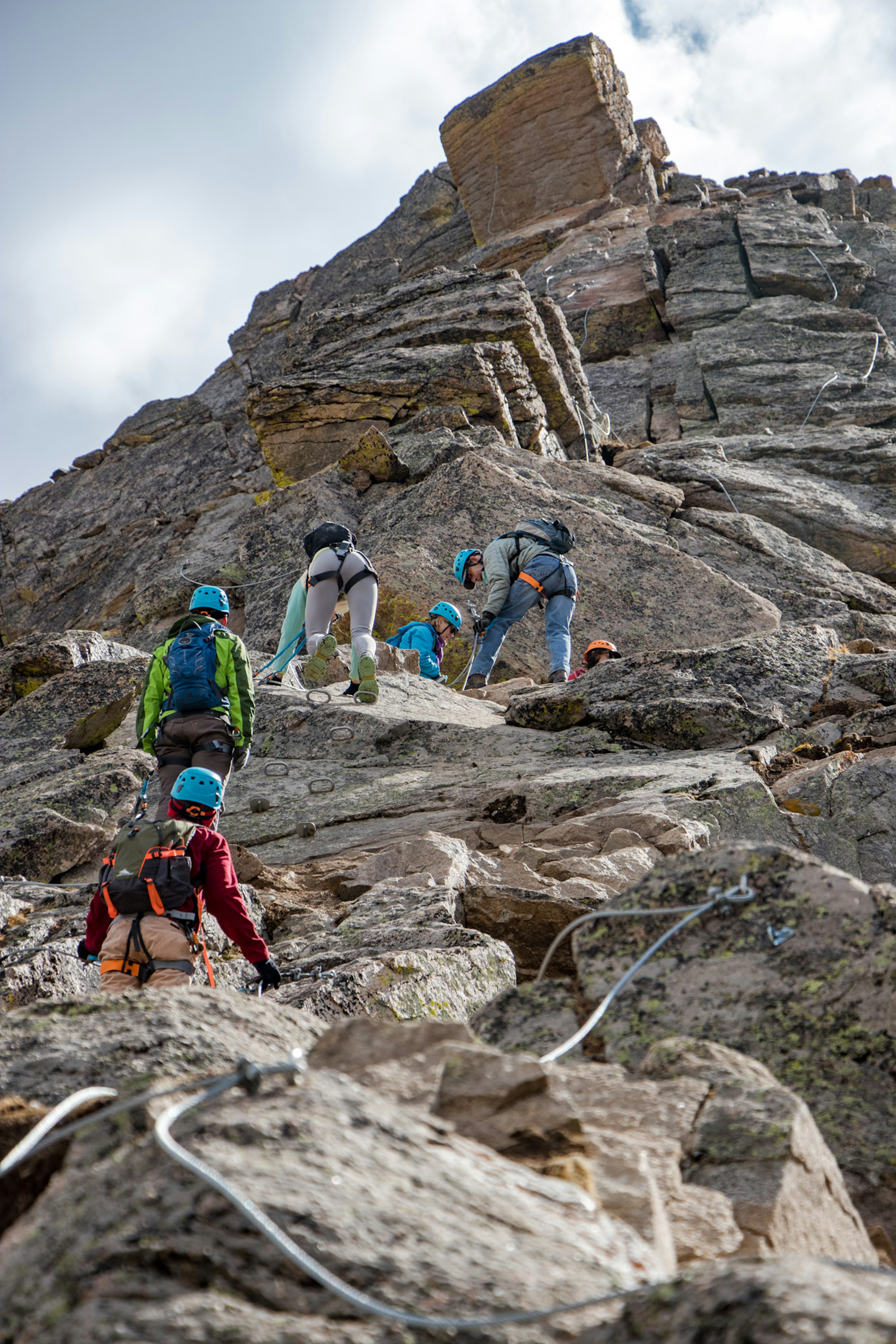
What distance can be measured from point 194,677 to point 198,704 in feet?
0.81

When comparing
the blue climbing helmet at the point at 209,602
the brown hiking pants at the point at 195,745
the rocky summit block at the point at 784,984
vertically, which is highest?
the blue climbing helmet at the point at 209,602

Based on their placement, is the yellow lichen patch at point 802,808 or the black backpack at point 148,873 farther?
the yellow lichen patch at point 802,808

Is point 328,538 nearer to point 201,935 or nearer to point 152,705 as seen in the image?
point 152,705

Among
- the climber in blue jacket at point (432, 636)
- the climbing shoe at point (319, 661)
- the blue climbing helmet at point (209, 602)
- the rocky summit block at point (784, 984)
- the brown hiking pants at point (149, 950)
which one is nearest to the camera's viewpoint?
the rocky summit block at point (784, 984)

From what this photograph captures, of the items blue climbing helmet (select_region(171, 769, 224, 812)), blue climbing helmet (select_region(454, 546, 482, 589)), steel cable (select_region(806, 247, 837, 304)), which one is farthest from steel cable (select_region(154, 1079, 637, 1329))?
steel cable (select_region(806, 247, 837, 304))

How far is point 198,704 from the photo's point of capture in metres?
9.23

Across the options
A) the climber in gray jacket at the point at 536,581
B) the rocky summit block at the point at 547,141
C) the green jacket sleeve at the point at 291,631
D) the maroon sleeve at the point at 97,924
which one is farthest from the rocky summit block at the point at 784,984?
the rocky summit block at the point at 547,141

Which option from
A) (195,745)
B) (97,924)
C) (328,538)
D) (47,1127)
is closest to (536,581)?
(328,538)

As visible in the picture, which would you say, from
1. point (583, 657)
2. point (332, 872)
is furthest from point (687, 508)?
point (332, 872)

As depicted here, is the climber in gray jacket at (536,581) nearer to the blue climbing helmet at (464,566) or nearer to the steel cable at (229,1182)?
the blue climbing helmet at (464,566)

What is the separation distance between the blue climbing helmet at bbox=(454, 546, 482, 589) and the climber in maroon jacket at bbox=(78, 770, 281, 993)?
10930mm

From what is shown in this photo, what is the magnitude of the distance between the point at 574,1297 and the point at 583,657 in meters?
15.3

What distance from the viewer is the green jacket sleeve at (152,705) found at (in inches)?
372

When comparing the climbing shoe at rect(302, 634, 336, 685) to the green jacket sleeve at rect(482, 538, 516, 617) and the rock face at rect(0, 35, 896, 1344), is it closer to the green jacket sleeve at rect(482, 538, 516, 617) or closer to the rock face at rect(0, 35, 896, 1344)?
the rock face at rect(0, 35, 896, 1344)
